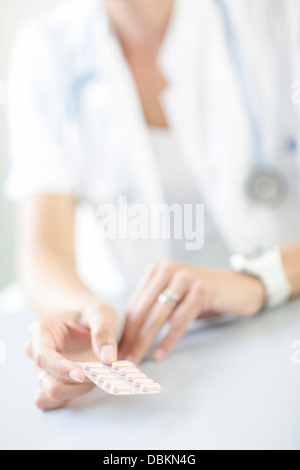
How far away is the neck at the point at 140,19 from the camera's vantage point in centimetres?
86

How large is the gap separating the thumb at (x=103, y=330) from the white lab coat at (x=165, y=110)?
302 mm

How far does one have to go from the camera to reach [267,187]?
0.78 metres

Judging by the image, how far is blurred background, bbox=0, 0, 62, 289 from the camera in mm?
901

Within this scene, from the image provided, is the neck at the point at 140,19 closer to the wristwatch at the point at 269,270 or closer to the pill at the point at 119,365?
the wristwatch at the point at 269,270

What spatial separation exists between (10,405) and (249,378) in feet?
0.63

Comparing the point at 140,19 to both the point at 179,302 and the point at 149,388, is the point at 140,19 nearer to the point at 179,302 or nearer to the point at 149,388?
the point at 179,302

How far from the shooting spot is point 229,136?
0.81 metres

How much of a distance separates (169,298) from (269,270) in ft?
0.38

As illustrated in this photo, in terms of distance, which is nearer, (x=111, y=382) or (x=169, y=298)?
(x=111, y=382)

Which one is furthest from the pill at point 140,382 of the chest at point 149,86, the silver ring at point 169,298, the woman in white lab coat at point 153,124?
the chest at point 149,86

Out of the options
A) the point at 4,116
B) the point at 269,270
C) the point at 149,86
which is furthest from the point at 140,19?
the point at 269,270

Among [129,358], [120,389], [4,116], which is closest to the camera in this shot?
[120,389]

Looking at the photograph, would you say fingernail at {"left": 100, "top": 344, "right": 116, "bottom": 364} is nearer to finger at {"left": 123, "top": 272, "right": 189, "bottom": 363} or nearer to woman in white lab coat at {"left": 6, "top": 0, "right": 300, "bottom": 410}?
finger at {"left": 123, "top": 272, "right": 189, "bottom": 363}
